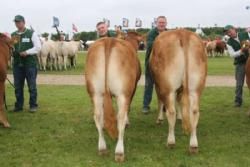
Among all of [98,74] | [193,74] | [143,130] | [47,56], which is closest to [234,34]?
[143,130]

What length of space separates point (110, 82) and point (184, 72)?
1178 mm

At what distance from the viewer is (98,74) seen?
7023mm

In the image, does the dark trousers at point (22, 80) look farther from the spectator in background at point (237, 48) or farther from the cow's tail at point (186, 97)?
the cow's tail at point (186, 97)

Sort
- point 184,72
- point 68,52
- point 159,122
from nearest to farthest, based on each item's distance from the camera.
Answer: point 184,72, point 159,122, point 68,52

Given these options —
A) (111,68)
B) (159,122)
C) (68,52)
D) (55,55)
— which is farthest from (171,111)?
(68,52)

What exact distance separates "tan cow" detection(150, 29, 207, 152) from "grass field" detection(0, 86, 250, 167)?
1.97 feet

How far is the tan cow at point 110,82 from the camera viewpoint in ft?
23.0

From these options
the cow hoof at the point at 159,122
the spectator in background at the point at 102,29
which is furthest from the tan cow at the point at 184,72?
the cow hoof at the point at 159,122

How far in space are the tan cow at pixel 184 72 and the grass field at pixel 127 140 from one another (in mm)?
599

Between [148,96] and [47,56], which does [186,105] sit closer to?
[148,96]

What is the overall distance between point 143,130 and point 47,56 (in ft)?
60.2

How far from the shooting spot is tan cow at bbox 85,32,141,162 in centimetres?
700

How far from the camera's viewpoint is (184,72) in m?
7.20

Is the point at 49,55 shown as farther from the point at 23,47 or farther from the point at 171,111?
the point at 171,111
